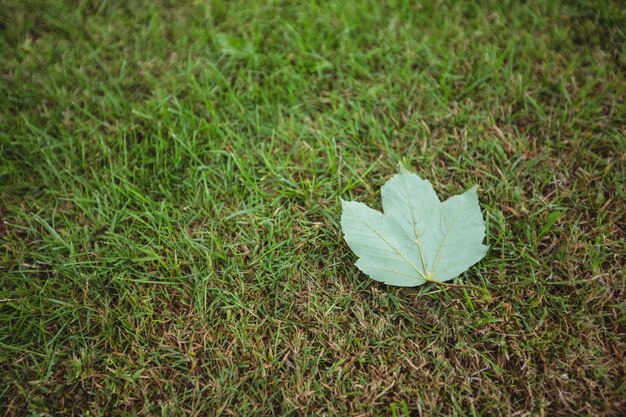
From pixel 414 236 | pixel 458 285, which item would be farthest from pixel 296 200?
pixel 458 285

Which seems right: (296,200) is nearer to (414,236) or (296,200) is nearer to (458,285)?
(414,236)

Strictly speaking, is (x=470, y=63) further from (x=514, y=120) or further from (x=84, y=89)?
(x=84, y=89)

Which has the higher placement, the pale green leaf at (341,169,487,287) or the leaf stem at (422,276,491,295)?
the pale green leaf at (341,169,487,287)

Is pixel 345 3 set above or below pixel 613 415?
above

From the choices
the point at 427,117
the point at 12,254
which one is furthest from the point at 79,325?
the point at 427,117
